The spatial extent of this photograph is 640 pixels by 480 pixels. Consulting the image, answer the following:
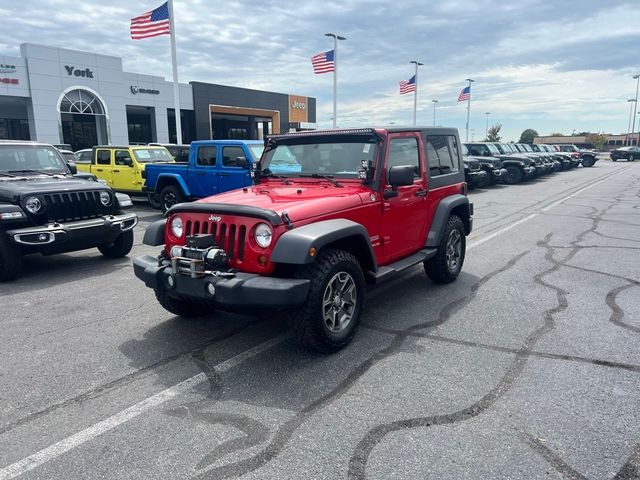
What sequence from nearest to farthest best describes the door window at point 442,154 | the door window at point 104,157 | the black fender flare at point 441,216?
the black fender flare at point 441,216 → the door window at point 442,154 → the door window at point 104,157

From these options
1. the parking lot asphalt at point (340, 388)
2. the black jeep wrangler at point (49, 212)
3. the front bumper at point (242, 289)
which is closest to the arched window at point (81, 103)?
the black jeep wrangler at point (49, 212)

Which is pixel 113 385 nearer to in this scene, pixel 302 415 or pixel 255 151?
pixel 302 415

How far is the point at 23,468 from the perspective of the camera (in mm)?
2580

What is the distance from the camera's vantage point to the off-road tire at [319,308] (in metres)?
3.66

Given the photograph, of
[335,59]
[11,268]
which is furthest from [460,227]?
[335,59]

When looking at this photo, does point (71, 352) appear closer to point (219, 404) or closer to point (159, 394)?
point (159, 394)

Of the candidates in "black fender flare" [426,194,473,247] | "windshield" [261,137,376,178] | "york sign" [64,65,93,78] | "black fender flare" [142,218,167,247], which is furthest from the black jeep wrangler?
"york sign" [64,65,93,78]

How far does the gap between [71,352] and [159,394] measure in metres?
1.24

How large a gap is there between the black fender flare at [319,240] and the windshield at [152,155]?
1181cm

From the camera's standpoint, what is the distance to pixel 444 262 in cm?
573

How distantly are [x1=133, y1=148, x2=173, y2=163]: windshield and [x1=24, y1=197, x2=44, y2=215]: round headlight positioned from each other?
826 centimetres

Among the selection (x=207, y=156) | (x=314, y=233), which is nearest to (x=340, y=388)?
Result: (x=314, y=233)

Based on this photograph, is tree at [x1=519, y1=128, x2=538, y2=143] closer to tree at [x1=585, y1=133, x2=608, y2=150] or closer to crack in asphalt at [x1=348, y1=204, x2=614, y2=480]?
tree at [x1=585, y1=133, x2=608, y2=150]

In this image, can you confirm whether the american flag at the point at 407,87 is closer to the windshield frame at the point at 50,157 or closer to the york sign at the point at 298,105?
the york sign at the point at 298,105
